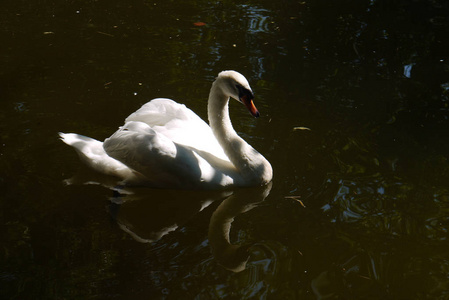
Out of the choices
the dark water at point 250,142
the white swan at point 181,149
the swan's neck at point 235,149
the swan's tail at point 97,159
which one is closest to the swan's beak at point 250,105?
the white swan at point 181,149

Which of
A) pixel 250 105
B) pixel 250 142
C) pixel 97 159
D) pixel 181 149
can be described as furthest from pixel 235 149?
pixel 97 159

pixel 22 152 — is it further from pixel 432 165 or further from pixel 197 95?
pixel 432 165

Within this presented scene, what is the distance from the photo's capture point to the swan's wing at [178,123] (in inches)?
221

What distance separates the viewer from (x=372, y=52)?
27.9ft

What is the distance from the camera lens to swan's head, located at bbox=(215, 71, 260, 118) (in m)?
5.31

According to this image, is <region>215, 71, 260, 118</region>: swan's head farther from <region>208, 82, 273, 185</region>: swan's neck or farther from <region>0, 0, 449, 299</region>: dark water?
<region>0, 0, 449, 299</region>: dark water

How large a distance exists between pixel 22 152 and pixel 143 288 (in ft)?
7.82

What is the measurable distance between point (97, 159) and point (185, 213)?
1052 millimetres

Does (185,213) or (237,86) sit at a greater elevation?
(237,86)

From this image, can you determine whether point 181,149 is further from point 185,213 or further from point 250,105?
point 250,105

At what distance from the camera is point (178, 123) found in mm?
5711

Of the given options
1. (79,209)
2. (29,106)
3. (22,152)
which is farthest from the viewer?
(29,106)

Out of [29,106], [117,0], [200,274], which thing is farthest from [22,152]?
[117,0]

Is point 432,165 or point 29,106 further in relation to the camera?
point 29,106
